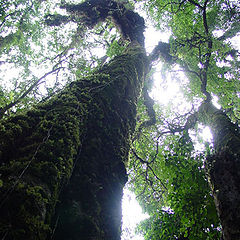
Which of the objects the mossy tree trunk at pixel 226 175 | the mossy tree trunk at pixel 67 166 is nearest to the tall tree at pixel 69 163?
the mossy tree trunk at pixel 67 166

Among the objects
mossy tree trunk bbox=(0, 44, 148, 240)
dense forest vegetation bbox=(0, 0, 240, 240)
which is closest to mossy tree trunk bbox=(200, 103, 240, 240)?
dense forest vegetation bbox=(0, 0, 240, 240)

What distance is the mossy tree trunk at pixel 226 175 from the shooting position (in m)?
3.76

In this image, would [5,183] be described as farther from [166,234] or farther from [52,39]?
[52,39]

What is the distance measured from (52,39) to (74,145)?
1023 centimetres

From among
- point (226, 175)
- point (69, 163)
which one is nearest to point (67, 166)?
point (69, 163)

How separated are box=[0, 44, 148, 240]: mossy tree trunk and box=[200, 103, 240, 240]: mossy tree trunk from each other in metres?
2.29

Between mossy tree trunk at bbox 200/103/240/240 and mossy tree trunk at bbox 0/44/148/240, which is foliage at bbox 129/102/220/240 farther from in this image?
mossy tree trunk at bbox 0/44/148/240

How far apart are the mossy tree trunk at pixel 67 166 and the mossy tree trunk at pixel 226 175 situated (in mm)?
2286

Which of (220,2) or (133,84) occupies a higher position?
(220,2)

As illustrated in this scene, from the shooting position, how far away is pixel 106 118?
3277 mm

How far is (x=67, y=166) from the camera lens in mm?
2055

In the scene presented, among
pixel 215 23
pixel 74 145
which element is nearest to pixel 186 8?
pixel 215 23

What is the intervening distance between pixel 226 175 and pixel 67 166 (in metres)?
3.77

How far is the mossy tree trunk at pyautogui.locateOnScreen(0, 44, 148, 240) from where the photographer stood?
1.46 m
